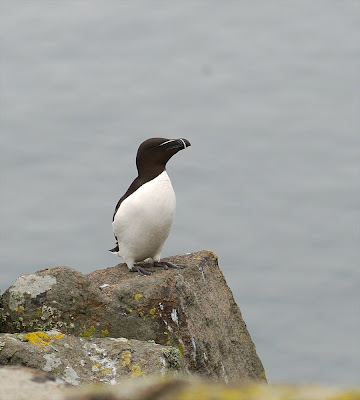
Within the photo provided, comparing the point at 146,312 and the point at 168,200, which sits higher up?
the point at 168,200

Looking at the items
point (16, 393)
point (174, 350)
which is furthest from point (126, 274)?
point (16, 393)

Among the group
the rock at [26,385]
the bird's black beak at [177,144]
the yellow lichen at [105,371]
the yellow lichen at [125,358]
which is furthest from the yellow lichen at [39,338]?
the rock at [26,385]

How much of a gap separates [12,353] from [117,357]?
1074 millimetres

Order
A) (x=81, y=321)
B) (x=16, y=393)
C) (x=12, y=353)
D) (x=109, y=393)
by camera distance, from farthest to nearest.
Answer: (x=81, y=321) < (x=12, y=353) < (x=16, y=393) < (x=109, y=393)

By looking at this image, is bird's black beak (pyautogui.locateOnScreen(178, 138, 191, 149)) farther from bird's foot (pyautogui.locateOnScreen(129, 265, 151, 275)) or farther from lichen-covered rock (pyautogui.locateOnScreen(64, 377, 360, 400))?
lichen-covered rock (pyautogui.locateOnScreen(64, 377, 360, 400))

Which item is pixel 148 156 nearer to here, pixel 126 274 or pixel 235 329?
pixel 126 274

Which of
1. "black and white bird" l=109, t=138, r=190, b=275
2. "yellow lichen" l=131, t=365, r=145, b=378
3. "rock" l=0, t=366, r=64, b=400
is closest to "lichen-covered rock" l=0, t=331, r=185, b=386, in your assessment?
"yellow lichen" l=131, t=365, r=145, b=378

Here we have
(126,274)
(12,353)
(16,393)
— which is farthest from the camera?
(126,274)

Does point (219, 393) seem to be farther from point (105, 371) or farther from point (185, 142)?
A: point (185, 142)

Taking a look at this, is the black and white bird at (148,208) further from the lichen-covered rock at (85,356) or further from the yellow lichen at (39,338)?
the yellow lichen at (39,338)

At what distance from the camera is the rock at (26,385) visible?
3828mm

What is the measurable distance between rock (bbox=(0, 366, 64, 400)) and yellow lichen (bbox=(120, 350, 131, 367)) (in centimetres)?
509

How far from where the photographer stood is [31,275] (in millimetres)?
10641

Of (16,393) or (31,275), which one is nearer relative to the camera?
(16,393)
